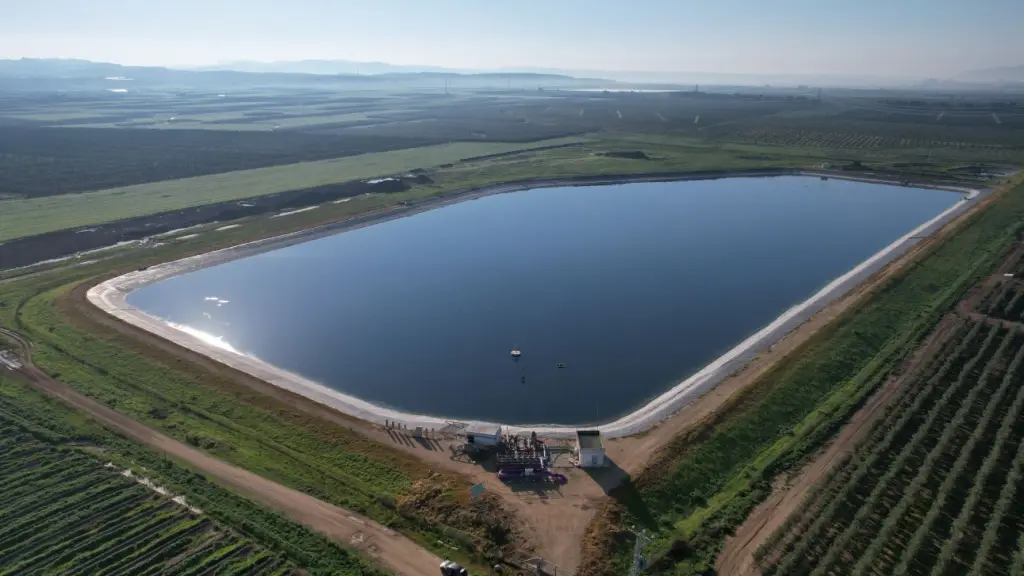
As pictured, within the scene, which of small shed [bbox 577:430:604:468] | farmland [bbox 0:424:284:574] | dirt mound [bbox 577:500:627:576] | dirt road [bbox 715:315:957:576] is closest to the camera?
dirt mound [bbox 577:500:627:576]

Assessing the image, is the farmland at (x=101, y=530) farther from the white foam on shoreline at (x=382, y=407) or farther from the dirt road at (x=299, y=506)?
the white foam on shoreline at (x=382, y=407)

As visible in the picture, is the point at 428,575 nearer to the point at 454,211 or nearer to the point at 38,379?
the point at 38,379

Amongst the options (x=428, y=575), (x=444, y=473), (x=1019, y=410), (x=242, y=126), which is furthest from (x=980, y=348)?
(x=242, y=126)

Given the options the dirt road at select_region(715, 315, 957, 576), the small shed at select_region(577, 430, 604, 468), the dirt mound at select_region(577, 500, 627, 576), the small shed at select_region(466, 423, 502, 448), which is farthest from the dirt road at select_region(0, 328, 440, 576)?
the dirt road at select_region(715, 315, 957, 576)

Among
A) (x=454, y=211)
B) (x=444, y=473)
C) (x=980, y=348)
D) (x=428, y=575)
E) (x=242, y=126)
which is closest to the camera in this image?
(x=428, y=575)

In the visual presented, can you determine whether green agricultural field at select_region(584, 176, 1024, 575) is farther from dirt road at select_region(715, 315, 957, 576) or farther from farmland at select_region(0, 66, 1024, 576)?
dirt road at select_region(715, 315, 957, 576)

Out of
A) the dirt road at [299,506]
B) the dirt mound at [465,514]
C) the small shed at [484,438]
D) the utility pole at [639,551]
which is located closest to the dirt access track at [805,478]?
the utility pole at [639,551]
